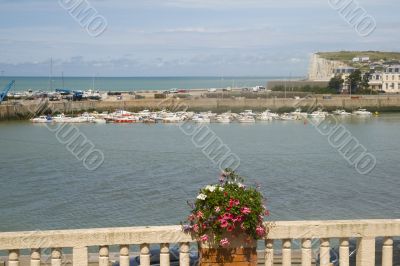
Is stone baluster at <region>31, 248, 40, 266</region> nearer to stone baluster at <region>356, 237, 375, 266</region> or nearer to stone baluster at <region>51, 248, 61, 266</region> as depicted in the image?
stone baluster at <region>51, 248, 61, 266</region>

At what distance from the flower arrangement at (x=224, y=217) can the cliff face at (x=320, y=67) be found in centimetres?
10837

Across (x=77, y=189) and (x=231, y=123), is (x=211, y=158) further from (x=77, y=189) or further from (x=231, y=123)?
(x=231, y=123)

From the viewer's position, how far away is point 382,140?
132 ft

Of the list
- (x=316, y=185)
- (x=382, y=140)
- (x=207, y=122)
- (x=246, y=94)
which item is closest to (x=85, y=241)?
(x=316, y=185)

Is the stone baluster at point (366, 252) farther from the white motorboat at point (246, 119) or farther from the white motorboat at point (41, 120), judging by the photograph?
the white motorboat at point (246, 119)

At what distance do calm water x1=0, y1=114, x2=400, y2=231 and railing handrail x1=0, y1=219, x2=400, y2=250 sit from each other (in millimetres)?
7988

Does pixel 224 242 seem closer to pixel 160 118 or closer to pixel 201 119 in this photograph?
pixel 201 119

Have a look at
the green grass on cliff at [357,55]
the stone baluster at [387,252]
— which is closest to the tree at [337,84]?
the green grass on cliff at [357,55]

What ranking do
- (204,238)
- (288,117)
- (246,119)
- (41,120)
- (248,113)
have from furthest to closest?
(248,113) → (288,117) → (246,119) → (41,120) → (204,238)

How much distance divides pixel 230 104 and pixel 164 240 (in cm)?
6057

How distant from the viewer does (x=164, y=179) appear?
930 inches

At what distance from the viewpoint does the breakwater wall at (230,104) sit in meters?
60.8

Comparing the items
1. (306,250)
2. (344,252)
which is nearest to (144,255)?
(306,250)

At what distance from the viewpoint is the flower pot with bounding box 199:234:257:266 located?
14.7ft
